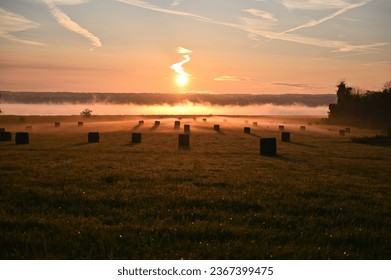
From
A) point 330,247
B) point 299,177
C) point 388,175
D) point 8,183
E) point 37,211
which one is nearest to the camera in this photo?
point 330,247

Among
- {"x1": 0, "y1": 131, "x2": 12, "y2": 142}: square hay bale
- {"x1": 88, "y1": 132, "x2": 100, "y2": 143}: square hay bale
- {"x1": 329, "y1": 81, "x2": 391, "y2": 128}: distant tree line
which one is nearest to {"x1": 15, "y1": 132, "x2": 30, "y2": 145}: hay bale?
{"x1": 0, "y1": 131, "x2": 12, "y2": 142}: square hay bale

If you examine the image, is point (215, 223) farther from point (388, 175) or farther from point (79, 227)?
point (388, 175)

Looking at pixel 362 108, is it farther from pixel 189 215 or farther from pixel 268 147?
pixel 189 215

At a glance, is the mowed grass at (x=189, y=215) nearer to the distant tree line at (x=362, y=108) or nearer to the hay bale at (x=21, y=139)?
the hay bale at (x=21, y=139)

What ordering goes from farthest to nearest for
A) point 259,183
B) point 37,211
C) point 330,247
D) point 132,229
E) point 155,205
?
point 259,183 → point 155,205 → point 37,211 → point 132,229 → point 330,247

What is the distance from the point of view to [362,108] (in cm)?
7756

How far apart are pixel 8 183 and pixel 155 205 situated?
5.68 m

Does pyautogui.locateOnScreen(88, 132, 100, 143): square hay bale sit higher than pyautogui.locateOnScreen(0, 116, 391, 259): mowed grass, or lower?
higher

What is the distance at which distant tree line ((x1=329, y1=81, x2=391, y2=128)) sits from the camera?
69625 mm

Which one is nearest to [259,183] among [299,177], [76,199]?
[299,177]

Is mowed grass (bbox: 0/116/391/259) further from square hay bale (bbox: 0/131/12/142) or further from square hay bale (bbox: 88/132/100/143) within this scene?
square hay bale (bbox: 0/131/12/142)

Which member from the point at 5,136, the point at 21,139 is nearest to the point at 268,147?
the point at 21,139

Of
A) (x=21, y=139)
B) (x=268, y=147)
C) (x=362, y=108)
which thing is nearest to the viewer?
(x=268, y=147)

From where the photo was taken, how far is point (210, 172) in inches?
611
